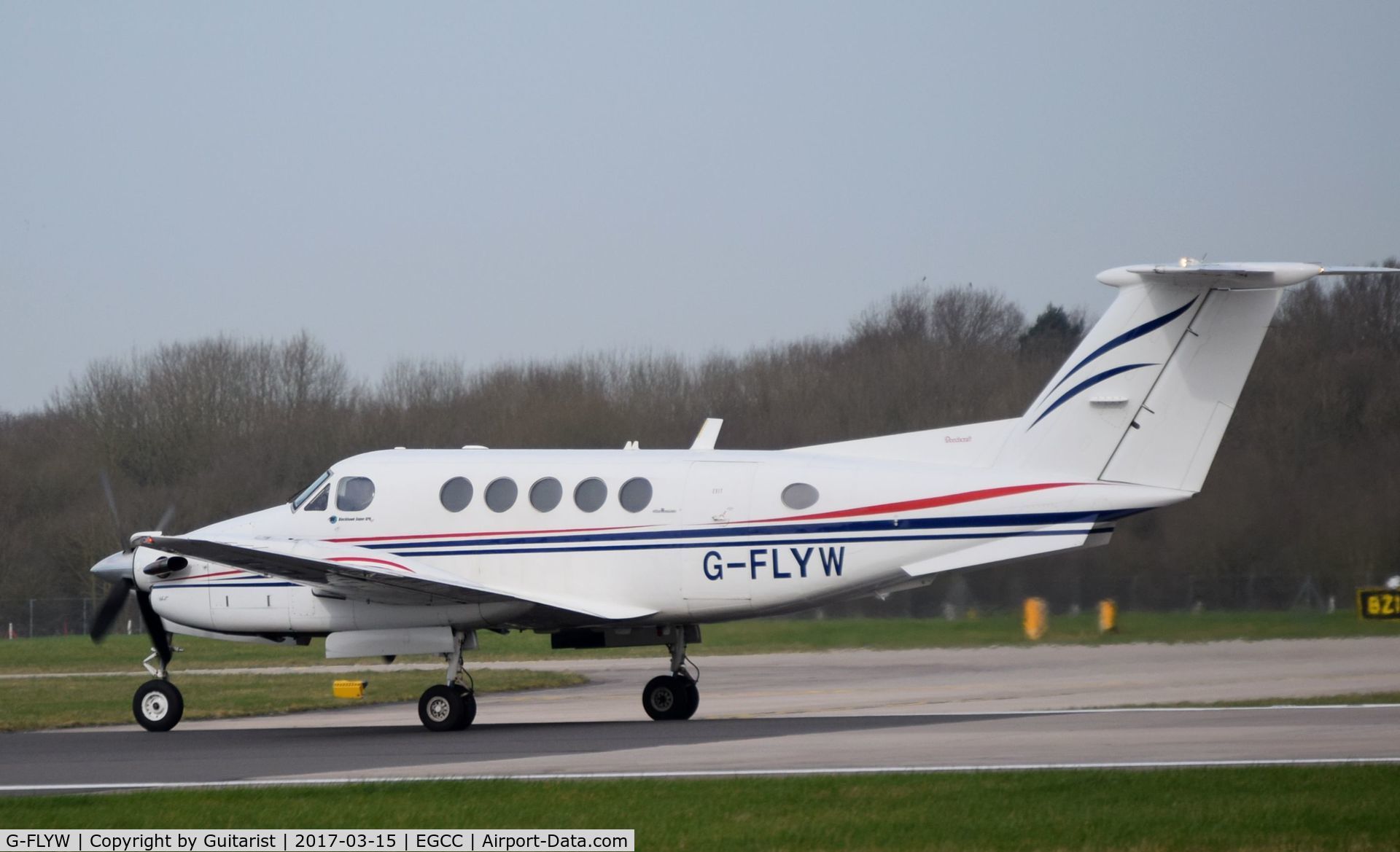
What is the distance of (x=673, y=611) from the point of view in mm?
18406

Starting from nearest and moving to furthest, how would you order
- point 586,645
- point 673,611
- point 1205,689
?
point 673,611
point 586,645
point 1205,689

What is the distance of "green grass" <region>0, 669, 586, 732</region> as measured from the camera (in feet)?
78.8

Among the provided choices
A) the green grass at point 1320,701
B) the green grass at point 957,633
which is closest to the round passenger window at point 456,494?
the green grass at point 1320,701

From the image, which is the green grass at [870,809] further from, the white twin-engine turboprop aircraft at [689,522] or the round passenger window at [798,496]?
the round passenger window at [798,496]

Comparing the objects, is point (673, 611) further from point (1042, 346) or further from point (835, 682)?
point (1042, 346)

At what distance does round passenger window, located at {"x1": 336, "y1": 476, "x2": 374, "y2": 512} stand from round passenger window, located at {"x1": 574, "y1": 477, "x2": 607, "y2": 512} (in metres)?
2.81

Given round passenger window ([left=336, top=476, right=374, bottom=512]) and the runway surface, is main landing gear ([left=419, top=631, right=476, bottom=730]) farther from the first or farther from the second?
round passenger window ([left=336, top=476, right=374, bottom=512])

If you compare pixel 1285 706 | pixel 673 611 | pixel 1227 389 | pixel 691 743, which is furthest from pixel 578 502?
pixel 1285 706

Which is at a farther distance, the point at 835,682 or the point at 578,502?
the point at 835,682

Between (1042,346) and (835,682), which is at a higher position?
(1042,346)

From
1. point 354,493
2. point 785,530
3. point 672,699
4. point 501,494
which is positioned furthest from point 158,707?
point 785,530

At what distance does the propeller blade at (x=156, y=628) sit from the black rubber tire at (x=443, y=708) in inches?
149

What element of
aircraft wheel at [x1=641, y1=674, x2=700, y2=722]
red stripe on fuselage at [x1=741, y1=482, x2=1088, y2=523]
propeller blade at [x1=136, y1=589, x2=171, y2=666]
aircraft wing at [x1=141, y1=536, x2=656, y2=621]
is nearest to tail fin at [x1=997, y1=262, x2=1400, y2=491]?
red stripe on fuselage at [x1=741, y1=482, x2=1088, y2=523]

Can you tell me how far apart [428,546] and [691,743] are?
488 cm
